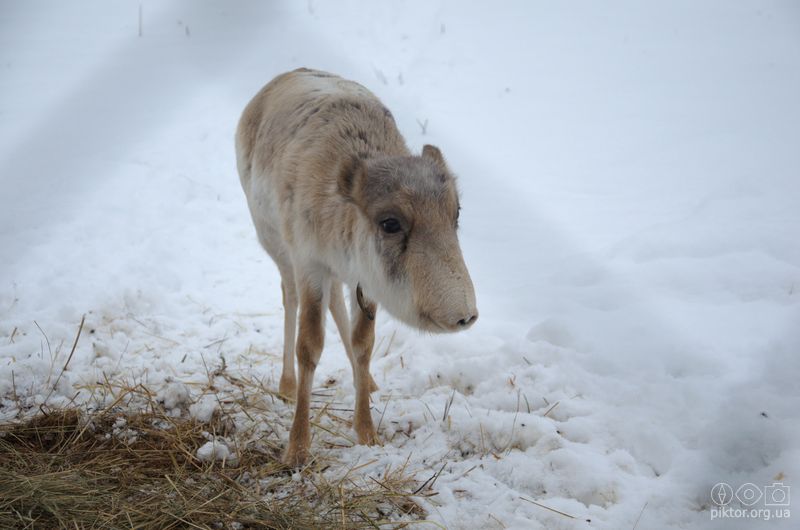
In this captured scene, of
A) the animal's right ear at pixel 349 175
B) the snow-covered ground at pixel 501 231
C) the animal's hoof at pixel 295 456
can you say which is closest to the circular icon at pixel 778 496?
the snow-covered ground at pixel 501 231

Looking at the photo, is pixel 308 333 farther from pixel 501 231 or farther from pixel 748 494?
pixel 501 231

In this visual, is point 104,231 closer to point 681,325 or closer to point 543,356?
point 543,356

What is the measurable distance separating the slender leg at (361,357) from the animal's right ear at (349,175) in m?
0.76

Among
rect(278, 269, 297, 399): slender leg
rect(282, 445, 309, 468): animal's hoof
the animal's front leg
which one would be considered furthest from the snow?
rect(278, 269, 297, 399): slender leg

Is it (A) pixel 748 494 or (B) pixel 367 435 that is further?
(B) pixel 367 435

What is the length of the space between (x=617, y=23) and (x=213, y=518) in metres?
9.32

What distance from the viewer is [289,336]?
4.83 m

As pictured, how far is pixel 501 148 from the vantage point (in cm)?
750

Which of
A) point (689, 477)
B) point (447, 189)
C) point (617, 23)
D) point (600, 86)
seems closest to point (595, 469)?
point (689, 477)

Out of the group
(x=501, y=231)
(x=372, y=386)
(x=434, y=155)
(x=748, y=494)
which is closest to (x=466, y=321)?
(x=434, y=155)

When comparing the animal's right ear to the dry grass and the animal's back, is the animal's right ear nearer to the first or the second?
the animal's back

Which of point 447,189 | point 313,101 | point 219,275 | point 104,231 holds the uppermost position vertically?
point 313,101

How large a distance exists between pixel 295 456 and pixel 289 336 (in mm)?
1376

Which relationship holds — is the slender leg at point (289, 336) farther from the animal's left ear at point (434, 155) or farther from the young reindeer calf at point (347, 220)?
the animal's left ear at point (434, 155)
